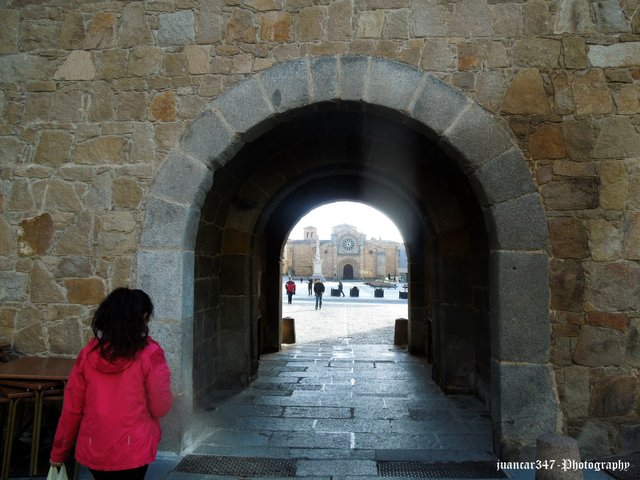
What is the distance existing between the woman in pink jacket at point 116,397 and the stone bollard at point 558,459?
2.21 m

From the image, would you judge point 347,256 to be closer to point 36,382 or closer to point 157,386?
point 36,382

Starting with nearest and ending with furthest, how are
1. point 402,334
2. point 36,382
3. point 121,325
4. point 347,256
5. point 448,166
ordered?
point 121,325
point 36,382
point 448,166
point 402,334
point 347,256

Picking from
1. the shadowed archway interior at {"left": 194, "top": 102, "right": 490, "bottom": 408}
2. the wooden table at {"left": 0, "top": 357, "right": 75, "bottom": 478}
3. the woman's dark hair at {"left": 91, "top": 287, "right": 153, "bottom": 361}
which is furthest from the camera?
the shadowed archway interior at {"left": 194, "top": 102, "right": 490, "bottom": 408}

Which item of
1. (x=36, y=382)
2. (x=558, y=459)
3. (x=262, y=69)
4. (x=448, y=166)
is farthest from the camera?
(x=448, y=166)

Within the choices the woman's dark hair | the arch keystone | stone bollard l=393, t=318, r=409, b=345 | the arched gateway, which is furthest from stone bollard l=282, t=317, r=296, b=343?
the woman's dark hair

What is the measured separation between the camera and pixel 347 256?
6234 centimetres

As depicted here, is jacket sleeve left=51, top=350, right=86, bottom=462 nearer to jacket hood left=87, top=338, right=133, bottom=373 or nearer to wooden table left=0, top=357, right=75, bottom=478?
jacket hood left=87, top=338, right=133, bottom=373

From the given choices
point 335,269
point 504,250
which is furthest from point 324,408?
point 335,269

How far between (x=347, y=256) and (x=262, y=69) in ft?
193

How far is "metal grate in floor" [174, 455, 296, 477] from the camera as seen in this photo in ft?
10.4

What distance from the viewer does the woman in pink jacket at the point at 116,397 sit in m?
2.04

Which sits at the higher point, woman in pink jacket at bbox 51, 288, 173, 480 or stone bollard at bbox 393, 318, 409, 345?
woman in pink jacket at bbox 51, 288, 173, 480

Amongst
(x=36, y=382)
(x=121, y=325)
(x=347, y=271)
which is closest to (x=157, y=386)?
(x=121, y=325)

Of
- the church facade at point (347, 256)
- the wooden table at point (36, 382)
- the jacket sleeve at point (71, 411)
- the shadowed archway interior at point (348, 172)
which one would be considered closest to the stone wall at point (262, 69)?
the wooden table at point (36, 382)
